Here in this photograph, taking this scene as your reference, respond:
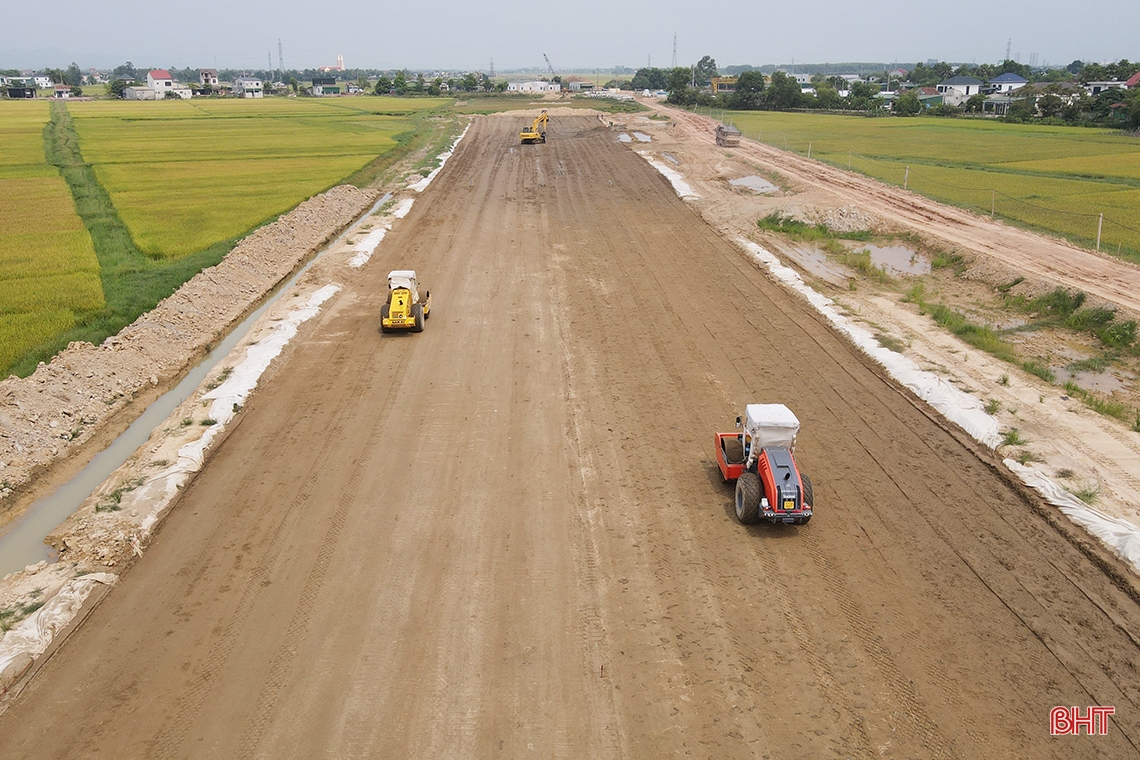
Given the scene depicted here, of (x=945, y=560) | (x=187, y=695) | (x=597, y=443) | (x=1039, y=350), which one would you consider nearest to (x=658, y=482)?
(x=597, y=443)

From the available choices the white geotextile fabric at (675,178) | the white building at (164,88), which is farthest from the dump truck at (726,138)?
the white building at (164,88)

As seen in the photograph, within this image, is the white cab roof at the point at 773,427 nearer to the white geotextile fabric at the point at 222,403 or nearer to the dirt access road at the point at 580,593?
the dirt access road at the point at 580,593

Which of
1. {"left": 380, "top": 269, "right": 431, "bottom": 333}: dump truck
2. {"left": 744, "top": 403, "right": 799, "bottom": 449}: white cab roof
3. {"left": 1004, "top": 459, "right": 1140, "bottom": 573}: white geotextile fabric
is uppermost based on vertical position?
{"left": 380, "top": 269, "right": 431, "bottom": 333}: dump truck

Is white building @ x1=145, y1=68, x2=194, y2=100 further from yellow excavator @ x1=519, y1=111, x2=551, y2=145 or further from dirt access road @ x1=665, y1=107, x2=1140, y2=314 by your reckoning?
dirt access road @ x1=665, y1=107, x2=1140, y2=314

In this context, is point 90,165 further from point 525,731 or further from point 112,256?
point 525,731

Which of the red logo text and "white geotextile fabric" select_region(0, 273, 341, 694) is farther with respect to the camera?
"white geotextile fabric" select_region(0, 273, 341, 694)

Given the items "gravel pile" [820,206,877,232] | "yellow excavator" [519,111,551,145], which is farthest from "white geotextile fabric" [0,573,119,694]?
"yellow excavator" [519,111,551,145]
